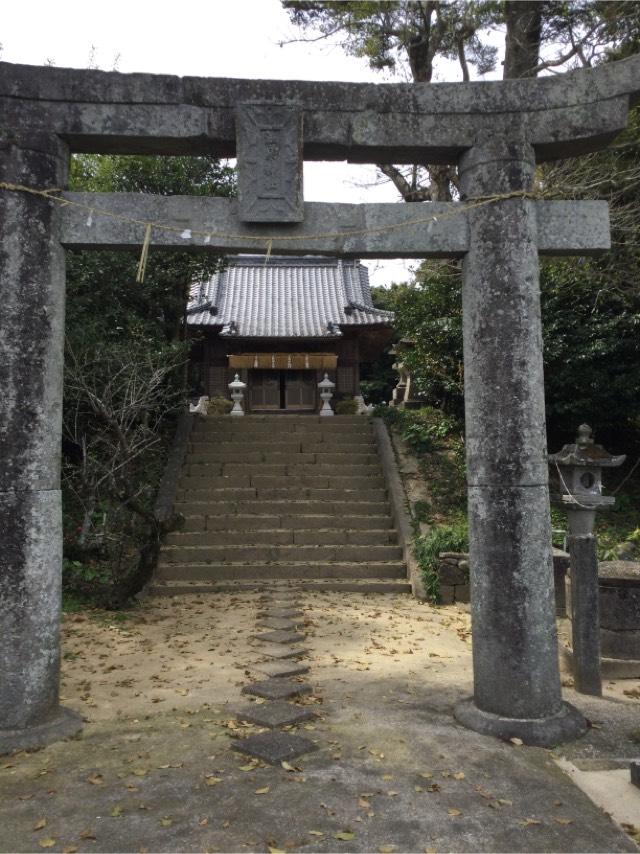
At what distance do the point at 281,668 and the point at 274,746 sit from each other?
2.09 m

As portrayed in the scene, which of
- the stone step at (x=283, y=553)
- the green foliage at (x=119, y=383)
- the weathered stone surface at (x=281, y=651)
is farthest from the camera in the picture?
the stone step at (x=283, y=553)

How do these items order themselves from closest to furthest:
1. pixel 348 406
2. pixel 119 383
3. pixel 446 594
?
pixel 446 594 → pixel 119 383 → pixel 348 406

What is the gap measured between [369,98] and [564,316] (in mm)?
9574

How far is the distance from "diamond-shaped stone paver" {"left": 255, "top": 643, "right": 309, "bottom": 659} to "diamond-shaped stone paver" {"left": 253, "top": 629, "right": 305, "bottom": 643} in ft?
0.41

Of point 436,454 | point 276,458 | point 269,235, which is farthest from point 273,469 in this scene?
point 269,235

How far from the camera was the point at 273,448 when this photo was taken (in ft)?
47.4

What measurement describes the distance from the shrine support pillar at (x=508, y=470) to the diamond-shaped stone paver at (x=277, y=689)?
1.43m

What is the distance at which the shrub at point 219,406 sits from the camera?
21.7 m

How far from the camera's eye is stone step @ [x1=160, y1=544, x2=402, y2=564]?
1099 cm

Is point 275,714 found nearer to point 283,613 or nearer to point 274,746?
point 274,746

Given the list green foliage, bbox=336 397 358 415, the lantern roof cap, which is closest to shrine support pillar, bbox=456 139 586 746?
the lantern roof cap

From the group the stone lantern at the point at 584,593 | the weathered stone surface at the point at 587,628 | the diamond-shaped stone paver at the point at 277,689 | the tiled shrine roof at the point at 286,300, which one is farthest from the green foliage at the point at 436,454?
the tiled shrine roof at the point at 286,300

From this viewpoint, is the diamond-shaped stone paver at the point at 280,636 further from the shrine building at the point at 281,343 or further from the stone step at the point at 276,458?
the shrine building at the point at 281,343

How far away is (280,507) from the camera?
1239 cm
